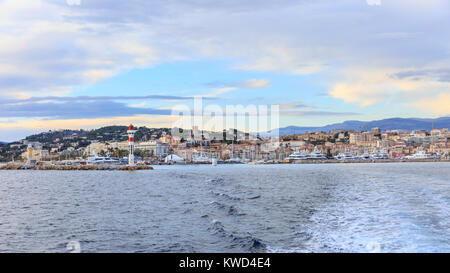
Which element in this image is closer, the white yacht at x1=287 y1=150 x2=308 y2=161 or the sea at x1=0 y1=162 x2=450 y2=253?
the sea at x1=0 y1=162 x2=450 y2=253

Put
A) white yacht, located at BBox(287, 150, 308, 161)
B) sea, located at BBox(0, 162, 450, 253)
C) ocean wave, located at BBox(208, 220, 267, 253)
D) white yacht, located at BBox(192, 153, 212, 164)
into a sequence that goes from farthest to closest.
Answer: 1. white yacht, located at BBox(287, 150, 308, 161)
2. white yacht, located at BBox(192, 153, 212, 164)
3. sea, located at BBox(0, 162, 450, 253)
4. ocean wave, located at BBox(208, 220, 267, 253)

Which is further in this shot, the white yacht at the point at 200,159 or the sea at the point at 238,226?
the white yacht at the point at 200,159

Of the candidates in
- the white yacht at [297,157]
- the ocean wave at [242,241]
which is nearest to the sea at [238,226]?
the ocean wave at [242,241]

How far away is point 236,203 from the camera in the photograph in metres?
16.6

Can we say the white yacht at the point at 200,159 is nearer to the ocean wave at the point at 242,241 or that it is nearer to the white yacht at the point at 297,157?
the white yacht at the point at 297,157

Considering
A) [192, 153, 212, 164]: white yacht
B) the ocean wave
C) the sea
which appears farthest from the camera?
[192, 153, 212, 164]: white yacht

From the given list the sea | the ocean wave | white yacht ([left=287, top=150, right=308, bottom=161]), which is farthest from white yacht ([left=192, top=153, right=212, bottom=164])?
the ocean wave

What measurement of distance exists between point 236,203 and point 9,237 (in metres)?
8.46

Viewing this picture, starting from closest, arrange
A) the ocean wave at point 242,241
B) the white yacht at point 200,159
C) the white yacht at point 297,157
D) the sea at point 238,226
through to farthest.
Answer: the ocean wave at point 242,241, the sea at point 238,226, the white yacht at point 200,159, the white yacht at point 297,157

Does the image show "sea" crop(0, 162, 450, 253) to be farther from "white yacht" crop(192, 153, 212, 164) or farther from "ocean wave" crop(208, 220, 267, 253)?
"white yacht" crop(192, 153, 212, 164)

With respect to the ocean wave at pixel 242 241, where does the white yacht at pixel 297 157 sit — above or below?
below

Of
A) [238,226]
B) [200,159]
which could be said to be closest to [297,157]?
[200,159]

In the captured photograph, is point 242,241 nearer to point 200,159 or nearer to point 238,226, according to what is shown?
point 238,226
